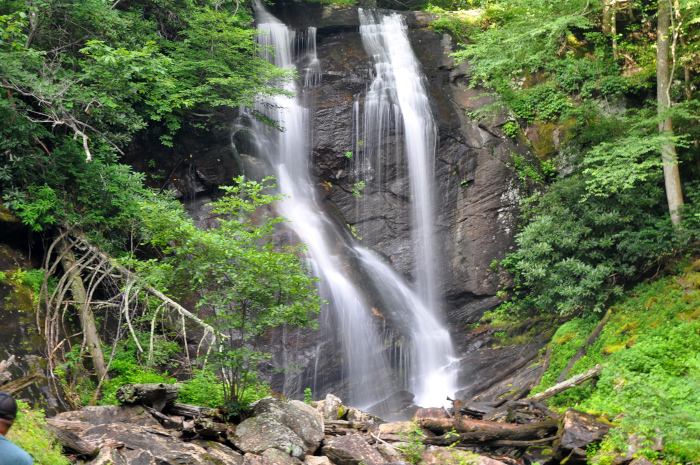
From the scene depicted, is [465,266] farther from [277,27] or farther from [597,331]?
[277,27]

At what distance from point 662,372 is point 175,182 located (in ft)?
39.0

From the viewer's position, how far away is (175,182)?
13.1 meters

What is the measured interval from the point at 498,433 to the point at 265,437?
3423mm

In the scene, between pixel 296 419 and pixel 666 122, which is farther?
pixel 666 122

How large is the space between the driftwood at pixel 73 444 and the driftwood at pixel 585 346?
7488 millimetres

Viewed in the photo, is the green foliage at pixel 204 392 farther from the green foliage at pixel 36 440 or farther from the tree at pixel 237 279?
the green foliage at pixel 36 440

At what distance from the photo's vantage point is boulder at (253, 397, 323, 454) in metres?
6.25

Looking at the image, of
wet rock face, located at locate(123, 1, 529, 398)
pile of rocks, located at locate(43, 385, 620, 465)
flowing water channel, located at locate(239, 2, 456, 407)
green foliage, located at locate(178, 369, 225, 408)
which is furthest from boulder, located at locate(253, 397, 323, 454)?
wet rock face, located at locate(123, 1, 529, 398)

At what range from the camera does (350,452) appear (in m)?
6.08

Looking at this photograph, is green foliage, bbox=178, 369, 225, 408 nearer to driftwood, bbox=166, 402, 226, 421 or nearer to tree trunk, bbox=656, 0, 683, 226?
driftwood, bbox=166, 402, 226, 421

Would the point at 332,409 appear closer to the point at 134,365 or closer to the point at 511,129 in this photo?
the point at 134,365

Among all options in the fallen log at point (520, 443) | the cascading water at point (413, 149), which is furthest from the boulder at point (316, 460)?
the cascading water at point (413, 149)

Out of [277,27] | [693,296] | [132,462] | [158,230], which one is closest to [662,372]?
[693,296]

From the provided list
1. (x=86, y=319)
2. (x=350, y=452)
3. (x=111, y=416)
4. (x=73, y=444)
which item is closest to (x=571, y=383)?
(x=350, y=452)
